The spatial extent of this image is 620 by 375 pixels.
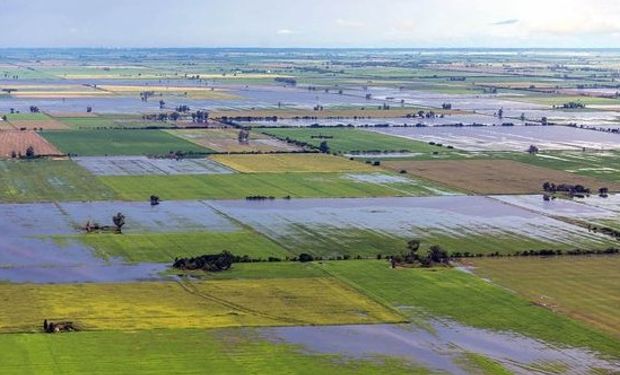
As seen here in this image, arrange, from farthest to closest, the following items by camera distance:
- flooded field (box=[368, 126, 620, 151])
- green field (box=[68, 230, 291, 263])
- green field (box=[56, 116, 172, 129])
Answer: green field (box=[56, 116, 172, 129]), flooded field (box=[368, 126, 620, 151]), green field (box=[68, 230, 291, 263])

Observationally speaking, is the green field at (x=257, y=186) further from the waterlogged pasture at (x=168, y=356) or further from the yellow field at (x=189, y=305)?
the waterlogged pasture at (x=168, y=356)

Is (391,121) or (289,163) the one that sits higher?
(289,163)

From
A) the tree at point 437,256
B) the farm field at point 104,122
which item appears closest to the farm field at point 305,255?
the tree at point 437,256

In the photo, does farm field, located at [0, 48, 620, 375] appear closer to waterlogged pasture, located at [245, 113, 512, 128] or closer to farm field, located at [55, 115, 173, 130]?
farm field, located at [55, 115, 173, 130]

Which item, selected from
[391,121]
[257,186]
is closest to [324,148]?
[257,186]

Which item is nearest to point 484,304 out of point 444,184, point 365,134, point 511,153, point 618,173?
point 444,184

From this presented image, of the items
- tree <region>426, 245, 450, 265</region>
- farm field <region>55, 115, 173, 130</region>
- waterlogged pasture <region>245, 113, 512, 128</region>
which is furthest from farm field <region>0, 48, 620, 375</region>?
waterlogged pasture <region>245, 113, 512, 128</region>

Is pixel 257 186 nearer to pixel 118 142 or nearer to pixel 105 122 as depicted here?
pixel 118 142
